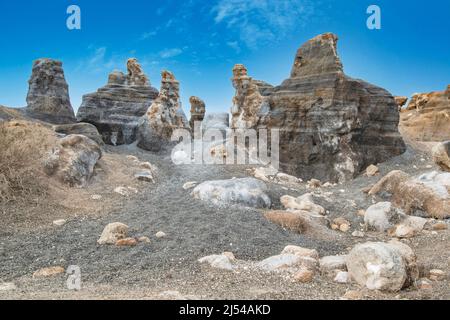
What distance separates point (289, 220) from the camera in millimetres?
8789

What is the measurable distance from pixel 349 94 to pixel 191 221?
1149 centimetres

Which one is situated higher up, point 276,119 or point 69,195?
point 276,119

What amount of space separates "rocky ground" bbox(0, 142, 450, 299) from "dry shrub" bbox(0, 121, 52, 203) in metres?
1.10

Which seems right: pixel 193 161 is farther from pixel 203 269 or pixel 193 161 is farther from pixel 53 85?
pixel 53 85

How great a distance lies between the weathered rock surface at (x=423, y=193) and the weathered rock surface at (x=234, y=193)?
156 inches

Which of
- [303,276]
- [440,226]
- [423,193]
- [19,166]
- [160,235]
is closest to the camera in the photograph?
[303,276]

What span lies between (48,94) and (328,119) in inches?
919

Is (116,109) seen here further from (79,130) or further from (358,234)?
(358,234)

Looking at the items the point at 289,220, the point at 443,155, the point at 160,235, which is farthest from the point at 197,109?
the point at 160,235

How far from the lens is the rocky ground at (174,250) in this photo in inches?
189

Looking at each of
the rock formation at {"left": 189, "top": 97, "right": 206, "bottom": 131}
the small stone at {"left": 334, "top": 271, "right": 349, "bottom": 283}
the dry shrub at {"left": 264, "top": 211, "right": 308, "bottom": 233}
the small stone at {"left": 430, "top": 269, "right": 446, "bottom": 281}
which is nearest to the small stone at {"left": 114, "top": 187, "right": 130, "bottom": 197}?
the dry shrub at {"left": 264, "top": 211, "right": 308, "bottom": 233}

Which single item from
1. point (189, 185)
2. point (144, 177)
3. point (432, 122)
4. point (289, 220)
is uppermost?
point (432, 122)

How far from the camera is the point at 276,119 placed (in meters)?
18.3

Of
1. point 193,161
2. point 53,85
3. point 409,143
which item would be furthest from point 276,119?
point 53,85
